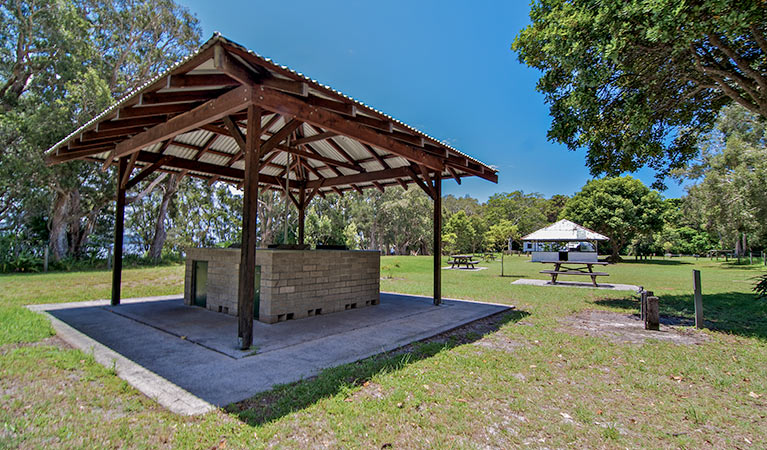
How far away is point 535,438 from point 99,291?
38.1 feet

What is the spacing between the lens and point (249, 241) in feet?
14.3

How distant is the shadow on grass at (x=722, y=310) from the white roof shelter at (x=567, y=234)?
12.5m

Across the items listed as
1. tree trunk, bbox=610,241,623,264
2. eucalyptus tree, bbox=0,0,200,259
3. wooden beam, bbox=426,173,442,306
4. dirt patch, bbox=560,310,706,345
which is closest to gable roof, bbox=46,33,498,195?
wooden beam, bbox=426,173,442,306

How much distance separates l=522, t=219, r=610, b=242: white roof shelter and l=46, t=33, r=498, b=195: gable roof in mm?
17586

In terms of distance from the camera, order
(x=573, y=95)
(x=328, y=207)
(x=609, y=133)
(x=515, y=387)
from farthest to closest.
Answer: (x=328, y=207) < (x=609, y=133) < (x=573, y=95) < (x=515, y=387)

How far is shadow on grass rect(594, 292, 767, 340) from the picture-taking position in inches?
246

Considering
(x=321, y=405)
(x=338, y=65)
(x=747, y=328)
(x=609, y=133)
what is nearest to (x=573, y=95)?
(x=609, y=133)

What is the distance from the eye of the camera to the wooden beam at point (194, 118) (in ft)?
14.8

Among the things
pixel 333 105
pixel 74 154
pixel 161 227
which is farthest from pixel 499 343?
pixel 161 227

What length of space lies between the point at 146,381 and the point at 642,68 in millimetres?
9740

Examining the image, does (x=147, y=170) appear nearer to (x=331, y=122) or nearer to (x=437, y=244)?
(x=331, y=122)

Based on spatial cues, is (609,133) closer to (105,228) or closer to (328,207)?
(328,207)

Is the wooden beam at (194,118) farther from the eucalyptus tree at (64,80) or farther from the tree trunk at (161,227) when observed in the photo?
the tree trunk at (161,227)

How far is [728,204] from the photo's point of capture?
21609 mm
